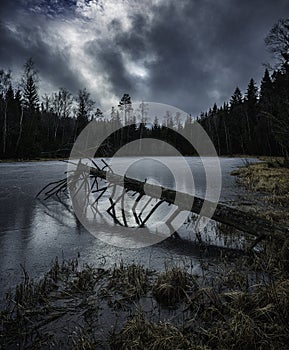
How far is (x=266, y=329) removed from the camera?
2.29 meters

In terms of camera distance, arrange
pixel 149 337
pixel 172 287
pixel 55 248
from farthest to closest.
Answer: pixel 55 248, pixel 172 287, pixel 149 337

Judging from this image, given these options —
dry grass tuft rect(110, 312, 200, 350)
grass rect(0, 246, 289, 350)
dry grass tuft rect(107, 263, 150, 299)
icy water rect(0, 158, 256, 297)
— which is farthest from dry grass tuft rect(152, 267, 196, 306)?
icy water rect(0, 158, 256, 297)

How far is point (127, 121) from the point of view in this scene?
212ft

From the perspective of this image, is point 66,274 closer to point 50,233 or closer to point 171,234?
point 50,233

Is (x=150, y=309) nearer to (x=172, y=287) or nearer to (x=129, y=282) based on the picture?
(x=172, y=287)

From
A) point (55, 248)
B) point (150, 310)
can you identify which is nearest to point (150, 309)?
point (150, 310)

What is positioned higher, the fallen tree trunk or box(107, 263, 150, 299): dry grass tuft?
the fallen tree trunk

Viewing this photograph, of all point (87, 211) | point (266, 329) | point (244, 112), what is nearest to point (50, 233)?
point (87, 211)

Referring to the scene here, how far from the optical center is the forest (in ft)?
53.4

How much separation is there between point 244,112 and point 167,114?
3352 cm

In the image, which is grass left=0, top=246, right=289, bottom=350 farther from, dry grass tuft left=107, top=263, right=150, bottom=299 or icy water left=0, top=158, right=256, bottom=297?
icy water left=0, top=158, right=256, bottom=297

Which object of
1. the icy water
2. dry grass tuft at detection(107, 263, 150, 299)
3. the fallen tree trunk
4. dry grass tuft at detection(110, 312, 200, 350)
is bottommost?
the icy water

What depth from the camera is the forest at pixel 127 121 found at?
16272 mm

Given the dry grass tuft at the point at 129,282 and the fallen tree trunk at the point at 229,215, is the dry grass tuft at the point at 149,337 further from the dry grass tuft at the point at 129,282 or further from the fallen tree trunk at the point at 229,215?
the fallen tree trunk at the point at 229,215
